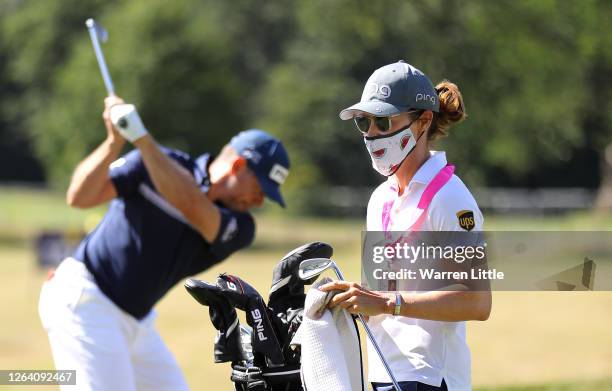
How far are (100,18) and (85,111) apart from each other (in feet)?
34.1

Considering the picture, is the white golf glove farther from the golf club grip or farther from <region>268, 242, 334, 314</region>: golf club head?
<region>268, 242, 334, 314</region>: golf club head

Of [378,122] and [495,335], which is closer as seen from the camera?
[378,122]

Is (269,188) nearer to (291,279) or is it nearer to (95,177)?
(95,177)

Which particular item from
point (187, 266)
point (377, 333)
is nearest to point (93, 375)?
point (187, 266)

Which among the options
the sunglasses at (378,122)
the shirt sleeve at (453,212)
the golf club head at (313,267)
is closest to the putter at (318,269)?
the golf club head at (313,267)

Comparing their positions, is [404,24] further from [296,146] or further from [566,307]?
[296,146]

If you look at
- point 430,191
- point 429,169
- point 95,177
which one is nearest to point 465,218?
point 430,191

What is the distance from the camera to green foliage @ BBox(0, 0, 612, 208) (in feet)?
95.0

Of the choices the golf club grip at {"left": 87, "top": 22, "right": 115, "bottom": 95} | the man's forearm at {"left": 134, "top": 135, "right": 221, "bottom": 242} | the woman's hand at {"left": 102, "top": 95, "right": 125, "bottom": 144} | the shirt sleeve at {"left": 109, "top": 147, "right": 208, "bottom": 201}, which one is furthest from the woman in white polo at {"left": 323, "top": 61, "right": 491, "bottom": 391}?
the golf club grip at {"left": 87, "top": 22, "right": 115, "bottom": 95}

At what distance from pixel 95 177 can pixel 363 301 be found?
7.53ft

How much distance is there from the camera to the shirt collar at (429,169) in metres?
4.42

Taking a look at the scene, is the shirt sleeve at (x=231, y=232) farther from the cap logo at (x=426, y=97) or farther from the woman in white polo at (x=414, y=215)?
the cap logo at (x=426, y=97)

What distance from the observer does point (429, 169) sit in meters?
4.46

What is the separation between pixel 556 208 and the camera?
44375 mm
